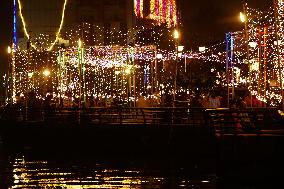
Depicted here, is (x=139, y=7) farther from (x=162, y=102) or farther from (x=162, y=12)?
(x=162, y=102)

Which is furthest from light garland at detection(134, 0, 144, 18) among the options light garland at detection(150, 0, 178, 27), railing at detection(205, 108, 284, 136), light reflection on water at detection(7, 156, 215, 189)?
light reflection on water at detection(7, 156, 215, 189)

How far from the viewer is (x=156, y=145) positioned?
719 inches

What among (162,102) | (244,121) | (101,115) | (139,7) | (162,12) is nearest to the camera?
(244,121)

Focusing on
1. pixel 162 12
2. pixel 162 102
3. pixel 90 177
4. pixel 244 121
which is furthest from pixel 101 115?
pixel 162 12

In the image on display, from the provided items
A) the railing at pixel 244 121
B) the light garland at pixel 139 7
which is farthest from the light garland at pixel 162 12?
the railing at pixel 244 121

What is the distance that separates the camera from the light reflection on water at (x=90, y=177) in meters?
11.0

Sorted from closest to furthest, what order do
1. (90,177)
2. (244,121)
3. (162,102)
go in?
(90,177) → (244,121) → (162,102)

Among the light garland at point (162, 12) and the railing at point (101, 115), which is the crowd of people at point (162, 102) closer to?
the railing at point (101, 115)

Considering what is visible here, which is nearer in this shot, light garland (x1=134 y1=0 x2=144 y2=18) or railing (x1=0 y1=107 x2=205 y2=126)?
railing (x1=0 y1=107 x2=205 y2=126)

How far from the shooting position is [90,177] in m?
12.1

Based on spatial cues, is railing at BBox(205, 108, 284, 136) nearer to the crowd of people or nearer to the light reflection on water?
the light reflection on water

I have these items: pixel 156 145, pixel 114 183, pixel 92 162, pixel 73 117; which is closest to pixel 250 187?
pixel 114 183

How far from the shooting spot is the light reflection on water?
36.0 feet

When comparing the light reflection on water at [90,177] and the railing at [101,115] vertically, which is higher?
the railing at [101,115]
